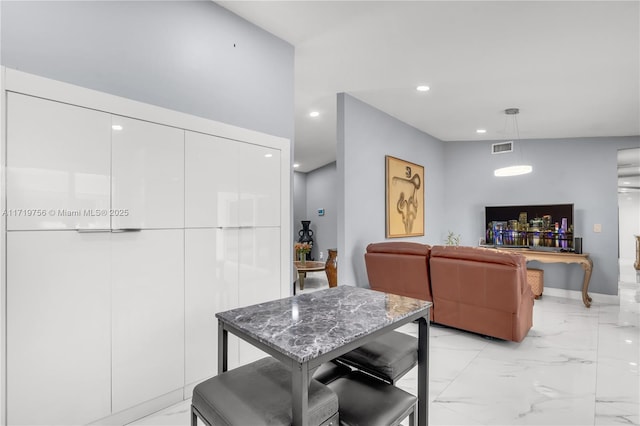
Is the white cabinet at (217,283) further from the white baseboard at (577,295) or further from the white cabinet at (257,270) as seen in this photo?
the white baseboard at (577,295)

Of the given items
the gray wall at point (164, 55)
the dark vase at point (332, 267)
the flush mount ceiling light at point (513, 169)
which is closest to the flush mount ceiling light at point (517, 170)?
the flush mount ceiling light at point (513, 169)

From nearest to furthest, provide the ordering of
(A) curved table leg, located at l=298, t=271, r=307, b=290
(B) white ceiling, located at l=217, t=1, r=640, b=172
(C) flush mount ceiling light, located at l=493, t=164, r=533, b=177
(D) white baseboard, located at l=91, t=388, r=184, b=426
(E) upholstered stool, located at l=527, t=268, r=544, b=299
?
(D) white baseboard, located at l=91, t=388, r=184, b=426 → (B) white ceiling, located at l=217, t=1, r=640, b=172 → (C) flush mount ceiling light, located at l=493, t=164, r=533, b=177 → (E) upholstered stool, located at l=527, t=268, r=544, b=299 → (A) curved table leg, located at l=298, t=271, r=307, b=290

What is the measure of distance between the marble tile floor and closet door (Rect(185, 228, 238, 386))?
30 cm

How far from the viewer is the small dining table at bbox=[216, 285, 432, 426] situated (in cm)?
105

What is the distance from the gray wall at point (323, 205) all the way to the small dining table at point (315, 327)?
6.59 meters

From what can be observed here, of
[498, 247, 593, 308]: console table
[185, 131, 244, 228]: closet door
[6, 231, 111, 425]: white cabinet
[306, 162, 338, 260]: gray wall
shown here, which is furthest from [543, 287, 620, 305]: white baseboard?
[6, 231, 111, 425]: white cabinet

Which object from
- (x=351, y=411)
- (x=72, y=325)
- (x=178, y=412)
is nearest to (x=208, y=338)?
(x=178, y=412)

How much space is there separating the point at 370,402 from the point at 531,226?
5.27 m

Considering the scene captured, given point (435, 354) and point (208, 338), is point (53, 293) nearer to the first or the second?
point (208, 338)

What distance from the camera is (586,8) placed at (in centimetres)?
217

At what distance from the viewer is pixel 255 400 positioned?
44.2 inches

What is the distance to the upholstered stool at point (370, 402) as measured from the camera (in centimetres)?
128

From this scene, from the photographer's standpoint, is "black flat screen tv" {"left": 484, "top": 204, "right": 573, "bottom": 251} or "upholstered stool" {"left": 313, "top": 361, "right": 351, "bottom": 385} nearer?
"upholstered stool" {"left": 313, "top": 361, "right": 351, "bottom": 385}

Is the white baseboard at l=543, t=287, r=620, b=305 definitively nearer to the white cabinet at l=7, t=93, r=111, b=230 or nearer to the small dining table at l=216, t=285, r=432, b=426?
the small dining table at l=216, t=285, r=432, b=426
